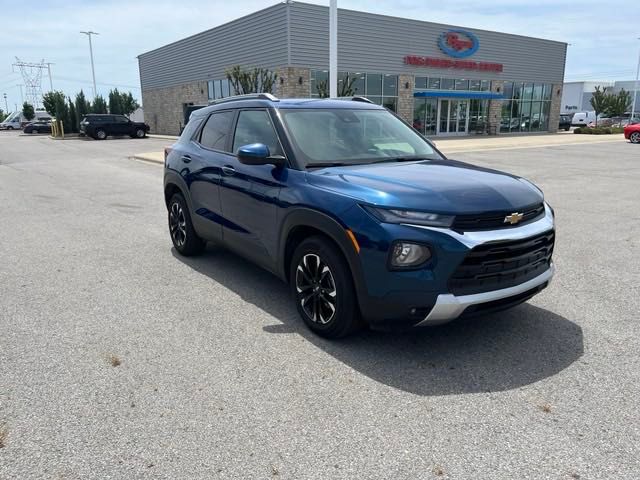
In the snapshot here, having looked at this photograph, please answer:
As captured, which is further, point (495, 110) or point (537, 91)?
point (537, 91)

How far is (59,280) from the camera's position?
5.34m

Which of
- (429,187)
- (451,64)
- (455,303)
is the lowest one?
(455,303)

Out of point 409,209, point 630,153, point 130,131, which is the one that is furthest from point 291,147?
point 130,131

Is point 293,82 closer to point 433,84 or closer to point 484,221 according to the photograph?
point 433,84

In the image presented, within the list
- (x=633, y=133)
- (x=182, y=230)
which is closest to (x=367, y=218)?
(x=182, y=230)

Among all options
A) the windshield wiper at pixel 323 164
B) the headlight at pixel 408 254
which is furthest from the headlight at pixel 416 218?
the windshield wiper at pixel 323 164

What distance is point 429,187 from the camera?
Answer: 3.46 meters

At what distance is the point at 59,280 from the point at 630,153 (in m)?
23.0

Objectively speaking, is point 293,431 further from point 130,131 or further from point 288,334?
point 130,131

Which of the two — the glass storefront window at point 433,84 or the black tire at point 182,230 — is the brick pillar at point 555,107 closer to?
the glass storefront window at point 433,84

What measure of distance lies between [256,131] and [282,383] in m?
2.41

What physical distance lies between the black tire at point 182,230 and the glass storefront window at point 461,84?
32172 mm

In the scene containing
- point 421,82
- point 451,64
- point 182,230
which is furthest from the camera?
point 451,64

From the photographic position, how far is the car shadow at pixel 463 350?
3.27 meters
